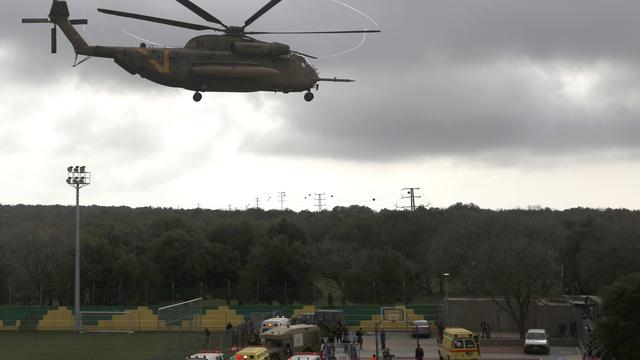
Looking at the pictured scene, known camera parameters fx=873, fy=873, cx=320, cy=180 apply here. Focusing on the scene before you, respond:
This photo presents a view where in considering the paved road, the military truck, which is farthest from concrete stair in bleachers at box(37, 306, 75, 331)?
the military truck

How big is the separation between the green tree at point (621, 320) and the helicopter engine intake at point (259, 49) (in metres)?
15.5

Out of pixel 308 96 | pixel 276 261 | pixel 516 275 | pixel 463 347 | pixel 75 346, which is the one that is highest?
pixel 308 96

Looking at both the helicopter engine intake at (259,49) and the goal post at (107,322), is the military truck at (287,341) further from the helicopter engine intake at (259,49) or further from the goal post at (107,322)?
the goal post at (107,322)

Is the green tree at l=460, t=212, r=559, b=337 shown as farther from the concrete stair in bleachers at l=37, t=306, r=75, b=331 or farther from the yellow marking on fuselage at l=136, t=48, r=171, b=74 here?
the concrete stair in bleachers at l=37, t=306, r=75, b=331

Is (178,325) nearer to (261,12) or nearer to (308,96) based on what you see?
(308,96)

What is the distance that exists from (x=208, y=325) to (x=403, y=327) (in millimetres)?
12390

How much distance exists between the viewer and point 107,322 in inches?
2217

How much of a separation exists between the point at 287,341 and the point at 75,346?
1617 centimetres

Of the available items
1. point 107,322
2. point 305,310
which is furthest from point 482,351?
point 107,322

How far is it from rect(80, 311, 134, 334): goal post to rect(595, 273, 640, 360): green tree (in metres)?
31.9

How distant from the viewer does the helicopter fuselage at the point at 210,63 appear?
32469 millimetres

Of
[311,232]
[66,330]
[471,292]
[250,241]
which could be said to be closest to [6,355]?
[66,330]

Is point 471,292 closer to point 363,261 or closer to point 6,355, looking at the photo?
point 363,261

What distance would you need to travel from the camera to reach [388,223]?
99500 mm
